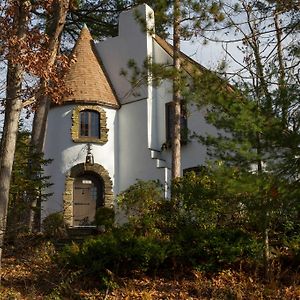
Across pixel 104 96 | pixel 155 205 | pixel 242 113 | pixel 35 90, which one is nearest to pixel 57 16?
pixel 35 90

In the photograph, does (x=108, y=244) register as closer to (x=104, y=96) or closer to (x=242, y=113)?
(x=242, y=113)

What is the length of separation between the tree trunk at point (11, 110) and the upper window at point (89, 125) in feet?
30.6

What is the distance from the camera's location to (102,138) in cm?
2045

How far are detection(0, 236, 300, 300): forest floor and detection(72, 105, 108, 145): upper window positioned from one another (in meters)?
9.51

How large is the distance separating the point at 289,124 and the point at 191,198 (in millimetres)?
3945

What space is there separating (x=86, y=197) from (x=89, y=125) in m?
2.68

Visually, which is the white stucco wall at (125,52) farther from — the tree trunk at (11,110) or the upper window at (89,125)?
the tree trunk at (11,110)

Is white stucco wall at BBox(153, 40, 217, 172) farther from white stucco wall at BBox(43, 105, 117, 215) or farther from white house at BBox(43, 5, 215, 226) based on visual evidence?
white stucco wall at BBox(43, 105, 117, 215)

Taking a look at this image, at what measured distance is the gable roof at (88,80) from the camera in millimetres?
20234

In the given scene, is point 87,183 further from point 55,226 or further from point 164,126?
point 55,226

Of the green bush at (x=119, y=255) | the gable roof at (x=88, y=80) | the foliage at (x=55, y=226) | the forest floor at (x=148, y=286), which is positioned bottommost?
the forest floor at (x=148, y=286)

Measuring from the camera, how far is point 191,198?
11211mm

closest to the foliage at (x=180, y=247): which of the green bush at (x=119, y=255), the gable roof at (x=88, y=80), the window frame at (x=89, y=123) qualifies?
the green bush at (x=119, y=255)

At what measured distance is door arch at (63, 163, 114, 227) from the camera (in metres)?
19.6
